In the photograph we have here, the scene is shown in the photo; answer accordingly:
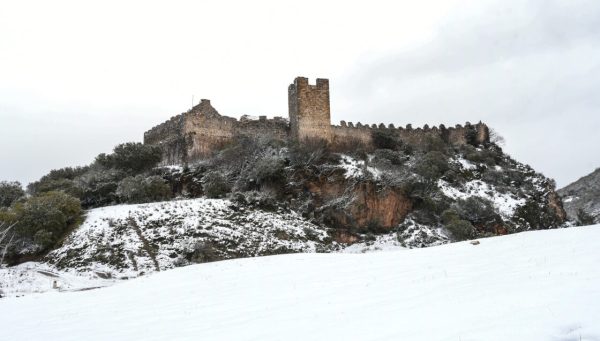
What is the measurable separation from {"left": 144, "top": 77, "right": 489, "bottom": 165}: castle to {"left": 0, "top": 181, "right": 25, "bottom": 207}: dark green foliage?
905cm

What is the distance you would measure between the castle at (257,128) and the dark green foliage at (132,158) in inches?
63.5

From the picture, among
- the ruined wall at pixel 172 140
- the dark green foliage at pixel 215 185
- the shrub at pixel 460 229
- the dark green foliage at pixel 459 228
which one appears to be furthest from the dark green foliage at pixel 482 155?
the ruined wall at pixel 172 140

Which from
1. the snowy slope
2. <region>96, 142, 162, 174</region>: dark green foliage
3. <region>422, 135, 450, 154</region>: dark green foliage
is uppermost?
<region>422, 135, 450, 154</region>: dark green foliage

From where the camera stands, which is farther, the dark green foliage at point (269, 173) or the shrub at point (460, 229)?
the dark green foliage at point (269, 173)

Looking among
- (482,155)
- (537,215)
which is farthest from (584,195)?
(537,215)

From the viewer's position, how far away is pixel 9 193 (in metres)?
33.4

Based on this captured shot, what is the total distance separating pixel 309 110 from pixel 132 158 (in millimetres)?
12366

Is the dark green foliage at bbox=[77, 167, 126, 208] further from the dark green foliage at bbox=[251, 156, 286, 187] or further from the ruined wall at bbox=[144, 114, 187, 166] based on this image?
the dark green foliage at bbox=[251, 156, 286, 187]

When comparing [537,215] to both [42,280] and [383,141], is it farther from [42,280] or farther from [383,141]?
[42,280]

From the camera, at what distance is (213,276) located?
14.4m

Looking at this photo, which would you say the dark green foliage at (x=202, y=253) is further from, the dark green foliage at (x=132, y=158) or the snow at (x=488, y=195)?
the snow at (x=488, y=195)

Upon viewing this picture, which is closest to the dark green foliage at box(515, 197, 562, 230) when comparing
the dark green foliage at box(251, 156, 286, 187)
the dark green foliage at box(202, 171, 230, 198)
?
the dark green foliage at box(251, 156, 286, 187)

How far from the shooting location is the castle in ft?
120

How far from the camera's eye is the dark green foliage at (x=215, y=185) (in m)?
31.8
